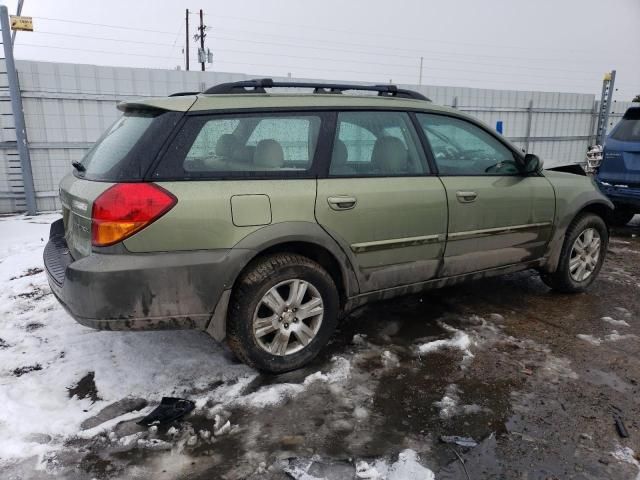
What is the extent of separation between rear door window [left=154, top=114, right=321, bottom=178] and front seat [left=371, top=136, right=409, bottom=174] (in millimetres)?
474

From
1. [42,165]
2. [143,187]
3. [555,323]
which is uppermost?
[143,187]

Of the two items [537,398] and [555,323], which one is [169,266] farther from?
[555,323]

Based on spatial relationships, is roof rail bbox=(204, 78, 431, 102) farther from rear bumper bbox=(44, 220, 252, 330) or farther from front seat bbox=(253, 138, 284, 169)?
rear bumper bbox=(44, 220, 252, 330)

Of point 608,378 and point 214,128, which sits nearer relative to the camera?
point 214,128

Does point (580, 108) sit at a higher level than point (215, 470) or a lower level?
higher

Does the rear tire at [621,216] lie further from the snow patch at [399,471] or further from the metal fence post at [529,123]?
the snow patch at [399,471]

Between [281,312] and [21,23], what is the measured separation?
22.1 ft

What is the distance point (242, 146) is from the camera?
9.76ft

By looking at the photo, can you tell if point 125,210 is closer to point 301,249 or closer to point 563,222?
point 301,249

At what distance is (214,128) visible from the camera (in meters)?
2.88

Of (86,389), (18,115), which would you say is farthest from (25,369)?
(18,115)

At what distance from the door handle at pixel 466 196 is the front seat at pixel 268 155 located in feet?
4.44

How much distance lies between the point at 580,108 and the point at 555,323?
39.3ft

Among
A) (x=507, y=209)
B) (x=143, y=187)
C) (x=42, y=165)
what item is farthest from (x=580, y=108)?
(x=143, y=187)
